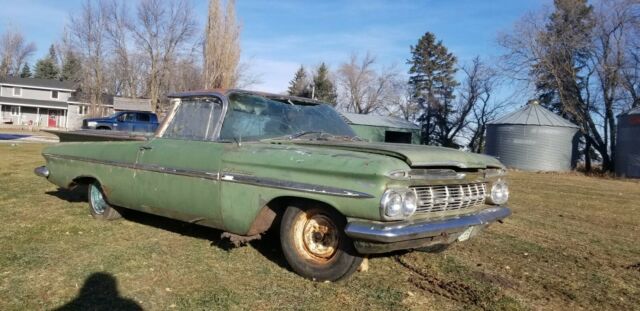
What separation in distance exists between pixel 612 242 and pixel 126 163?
19.5 ft

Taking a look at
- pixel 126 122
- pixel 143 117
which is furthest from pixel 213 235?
pixel 143 117

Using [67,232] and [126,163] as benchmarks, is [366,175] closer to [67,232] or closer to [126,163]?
[126,163]

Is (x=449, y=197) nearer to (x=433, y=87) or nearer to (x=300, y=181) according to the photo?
(x=300, y=181)

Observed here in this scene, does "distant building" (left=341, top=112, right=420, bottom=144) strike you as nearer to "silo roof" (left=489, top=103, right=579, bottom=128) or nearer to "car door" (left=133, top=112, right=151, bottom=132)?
"silo roof" (left=489, top=103, right=579, bottom=128)

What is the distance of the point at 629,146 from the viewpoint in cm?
2491

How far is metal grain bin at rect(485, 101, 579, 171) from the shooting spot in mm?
27141

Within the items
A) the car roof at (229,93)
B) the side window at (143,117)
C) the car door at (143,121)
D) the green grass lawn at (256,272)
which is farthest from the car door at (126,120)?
the car roof at (229,93)

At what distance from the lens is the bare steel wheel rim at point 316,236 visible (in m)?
4.06

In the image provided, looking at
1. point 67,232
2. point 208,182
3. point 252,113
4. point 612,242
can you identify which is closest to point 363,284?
point 208,182

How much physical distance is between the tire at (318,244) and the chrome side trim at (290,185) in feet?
0.71

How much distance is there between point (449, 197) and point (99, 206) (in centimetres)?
427

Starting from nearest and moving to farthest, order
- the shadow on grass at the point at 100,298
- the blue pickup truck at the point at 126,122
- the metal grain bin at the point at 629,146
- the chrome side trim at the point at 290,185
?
1. the shadow on grass at the point at 100,298
2. the chrome side trim at the point at 290,185
3. the metal grain bin at the point at 629,146
4. the blue pickup truck at the point at 126,122

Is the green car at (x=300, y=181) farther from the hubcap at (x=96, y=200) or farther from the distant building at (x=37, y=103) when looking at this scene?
the distant building at (x=37, y=103)

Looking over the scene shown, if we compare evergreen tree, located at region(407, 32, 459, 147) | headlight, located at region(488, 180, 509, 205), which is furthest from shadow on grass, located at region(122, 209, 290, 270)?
evergreen tree, located at region(407, 32, 459, 147)
